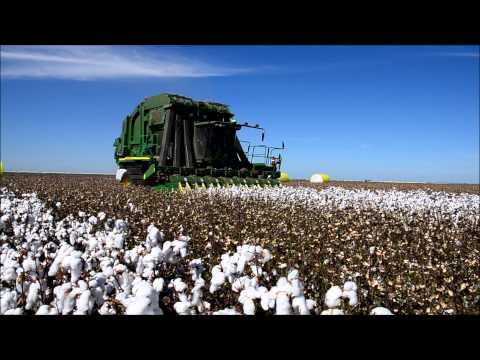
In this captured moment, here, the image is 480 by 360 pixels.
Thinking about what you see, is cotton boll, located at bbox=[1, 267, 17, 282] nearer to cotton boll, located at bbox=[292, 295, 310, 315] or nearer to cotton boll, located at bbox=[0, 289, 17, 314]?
cotton boll, located at bbox=[0, 289, 17, 314]

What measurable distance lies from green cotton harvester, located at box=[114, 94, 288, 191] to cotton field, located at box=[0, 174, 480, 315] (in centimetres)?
517

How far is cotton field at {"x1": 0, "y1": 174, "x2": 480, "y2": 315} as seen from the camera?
8.57 feet

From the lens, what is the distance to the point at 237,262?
10.3 ft

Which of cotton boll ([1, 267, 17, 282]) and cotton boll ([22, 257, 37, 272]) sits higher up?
cotton boll ([22, 257, 37, 272])

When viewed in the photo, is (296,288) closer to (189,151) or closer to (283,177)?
(189,151)

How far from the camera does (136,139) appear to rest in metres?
20.8

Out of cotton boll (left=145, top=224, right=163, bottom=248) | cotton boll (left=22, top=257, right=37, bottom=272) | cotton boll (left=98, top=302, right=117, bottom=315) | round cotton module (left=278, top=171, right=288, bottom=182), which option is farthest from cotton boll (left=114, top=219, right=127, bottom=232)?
round cotton module (left=278, top=171, right=288, bottom=182)

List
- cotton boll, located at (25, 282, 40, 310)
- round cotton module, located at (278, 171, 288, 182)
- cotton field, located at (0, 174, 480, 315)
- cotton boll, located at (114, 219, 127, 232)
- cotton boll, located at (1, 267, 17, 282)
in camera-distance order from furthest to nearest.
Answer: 1. round cotton module, located at (278, 171, 288, 182)
2. cotton boll, located at (114, 219, 127, 232)
3. cotton boll, located at (1, 267, 17, 282)
4. cotton boll, located at (25, 282, 40, 310)
5. cotton field, located at (0, 174, 480, 315)

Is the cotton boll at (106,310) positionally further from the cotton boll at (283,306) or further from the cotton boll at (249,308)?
the cotton boll at (283,306)
